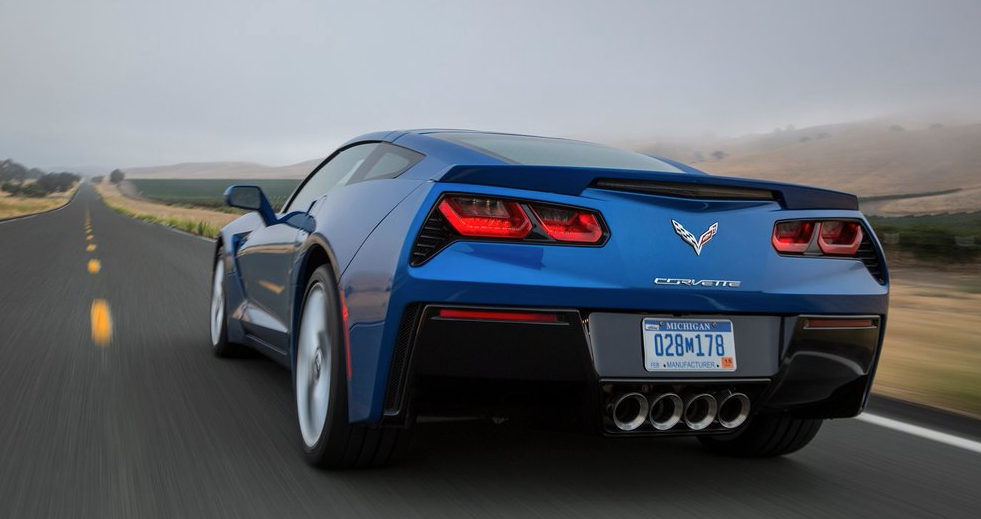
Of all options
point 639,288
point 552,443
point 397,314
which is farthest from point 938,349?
point 397,314

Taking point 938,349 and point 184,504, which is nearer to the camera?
point 184,504

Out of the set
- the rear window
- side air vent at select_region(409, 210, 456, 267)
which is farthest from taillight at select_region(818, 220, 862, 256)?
side air vent at select_region(409, 210, 456, 267)

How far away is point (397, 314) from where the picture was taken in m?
3.00

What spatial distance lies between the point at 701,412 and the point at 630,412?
0.26 m

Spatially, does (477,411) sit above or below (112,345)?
above

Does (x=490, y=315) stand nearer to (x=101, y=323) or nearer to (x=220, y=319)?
(x=220, y=319)

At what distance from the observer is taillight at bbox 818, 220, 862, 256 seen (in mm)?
3457

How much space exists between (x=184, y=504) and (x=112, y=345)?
151 inches

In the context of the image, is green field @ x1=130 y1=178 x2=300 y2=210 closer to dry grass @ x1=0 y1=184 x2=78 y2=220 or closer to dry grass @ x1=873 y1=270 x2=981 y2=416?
dry grass @ x1=0 y1=184 x2=78 y2=220

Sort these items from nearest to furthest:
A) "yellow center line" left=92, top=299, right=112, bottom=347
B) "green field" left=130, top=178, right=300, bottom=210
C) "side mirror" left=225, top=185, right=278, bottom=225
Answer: "side mirror" left=225, top=185, right=278, bottom=225 → "yellow center line" left=92, top=299, right=112, bottom=347 → "green field" left=130, top=178, right=300, bottom=210

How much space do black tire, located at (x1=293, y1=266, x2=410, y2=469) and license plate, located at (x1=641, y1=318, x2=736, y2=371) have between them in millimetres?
867

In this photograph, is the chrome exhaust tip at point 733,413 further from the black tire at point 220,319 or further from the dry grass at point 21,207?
the dry grass at point 21,207

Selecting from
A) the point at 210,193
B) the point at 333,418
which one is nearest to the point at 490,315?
the point at 333,418

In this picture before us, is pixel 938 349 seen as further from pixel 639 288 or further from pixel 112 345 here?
pixel 112 345
